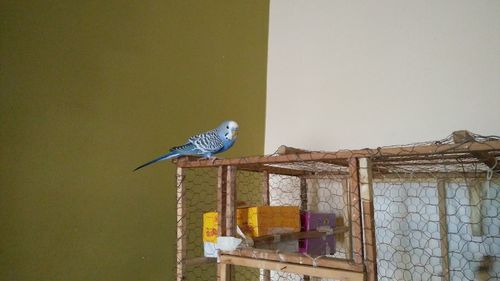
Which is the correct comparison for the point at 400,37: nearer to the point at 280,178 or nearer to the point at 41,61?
the point at 280,178

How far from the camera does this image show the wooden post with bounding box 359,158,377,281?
836 mm

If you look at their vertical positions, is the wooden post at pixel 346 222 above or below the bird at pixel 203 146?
below

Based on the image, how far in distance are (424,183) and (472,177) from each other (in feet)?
0.66

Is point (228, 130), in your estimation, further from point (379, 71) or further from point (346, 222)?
point (379, 71)

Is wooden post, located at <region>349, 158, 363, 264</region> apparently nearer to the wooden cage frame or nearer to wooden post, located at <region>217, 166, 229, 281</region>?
the wooden cage frame

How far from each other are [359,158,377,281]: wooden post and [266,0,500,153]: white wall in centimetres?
86

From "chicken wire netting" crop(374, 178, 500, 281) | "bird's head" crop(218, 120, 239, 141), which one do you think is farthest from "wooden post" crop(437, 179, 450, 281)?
"bird's head" crop(218, 120, 239, 141)

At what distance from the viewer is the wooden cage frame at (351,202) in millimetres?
829

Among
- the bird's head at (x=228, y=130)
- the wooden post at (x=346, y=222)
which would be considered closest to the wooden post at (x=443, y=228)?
the wooden post at (x=346, y=222)

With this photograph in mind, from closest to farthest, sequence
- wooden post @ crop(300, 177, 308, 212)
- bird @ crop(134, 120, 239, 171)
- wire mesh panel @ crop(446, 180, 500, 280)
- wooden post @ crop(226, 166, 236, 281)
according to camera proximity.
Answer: wooden post @ crop(226, 166, 236, 281) → bird @ crop(134, 120, 239, 171) → wire mesh panel @ crop(446, 180, 500, 280) → wooden post @ crop(300, 177, 308, 212)

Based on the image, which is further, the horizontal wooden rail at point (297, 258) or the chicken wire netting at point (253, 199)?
the chicken wire netting at point (253, 199)

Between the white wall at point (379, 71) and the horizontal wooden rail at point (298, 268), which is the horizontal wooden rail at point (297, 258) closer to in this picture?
the horizontal wooden rail at point (298, 268)

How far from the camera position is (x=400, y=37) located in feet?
5.59

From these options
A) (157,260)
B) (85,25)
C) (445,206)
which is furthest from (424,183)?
(85,25)
